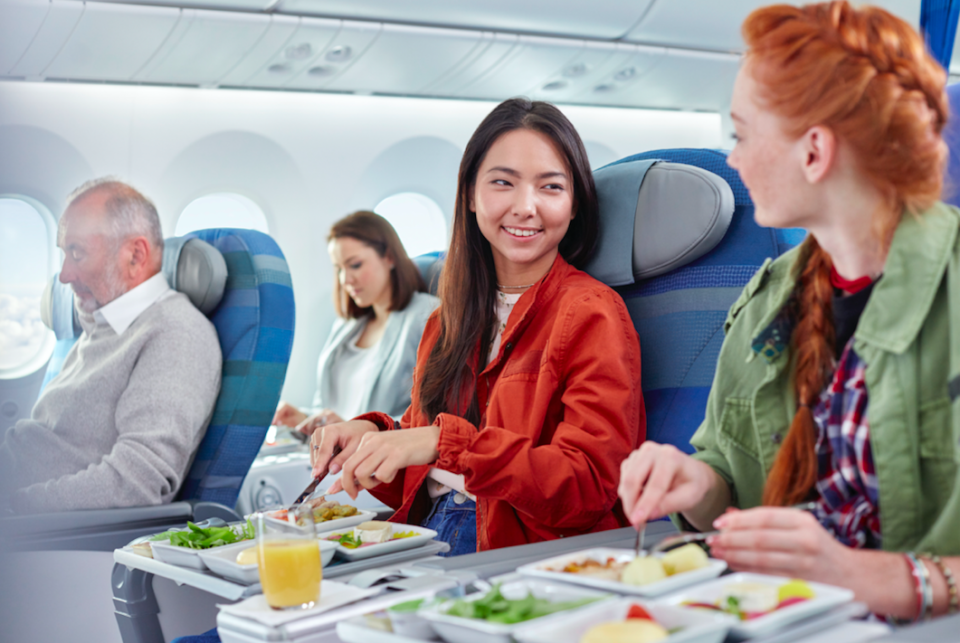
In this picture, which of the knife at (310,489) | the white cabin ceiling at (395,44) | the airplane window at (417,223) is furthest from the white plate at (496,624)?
the airplane window at (417,223)

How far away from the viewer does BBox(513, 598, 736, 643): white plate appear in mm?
695

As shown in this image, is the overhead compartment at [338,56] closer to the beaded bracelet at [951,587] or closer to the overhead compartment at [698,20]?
the overhead compartment at [698,20]

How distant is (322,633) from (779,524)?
1.59 ft

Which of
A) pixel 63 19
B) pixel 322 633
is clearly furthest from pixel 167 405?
pixel 63 19

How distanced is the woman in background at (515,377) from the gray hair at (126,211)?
109 cm

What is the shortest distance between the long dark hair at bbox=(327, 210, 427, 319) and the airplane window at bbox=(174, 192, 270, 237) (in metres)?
1.67

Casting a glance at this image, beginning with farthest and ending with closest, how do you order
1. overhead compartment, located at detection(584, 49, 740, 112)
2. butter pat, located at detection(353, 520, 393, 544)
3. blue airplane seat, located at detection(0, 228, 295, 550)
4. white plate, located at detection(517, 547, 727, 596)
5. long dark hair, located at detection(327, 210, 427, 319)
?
overhead compartment, located at detection(584, 49, 740, 112)
long dark hair, located at detection(327, 210, 427, 319)
blue airplane seat, located at detection(0, 228, 295, 550)
butter pat, located at detection(353, 520, 393, 544)
white plate, located at detection(517, 547, 727, 596)

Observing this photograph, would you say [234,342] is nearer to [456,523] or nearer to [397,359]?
[456,523]

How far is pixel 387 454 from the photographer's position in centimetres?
137

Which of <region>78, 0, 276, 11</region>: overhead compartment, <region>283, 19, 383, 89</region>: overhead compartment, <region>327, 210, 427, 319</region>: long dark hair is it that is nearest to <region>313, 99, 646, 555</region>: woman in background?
<region>327, 210, 427, 319</region>: long dark hair

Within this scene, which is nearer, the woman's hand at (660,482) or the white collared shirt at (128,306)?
the woman's hand at (660,482)

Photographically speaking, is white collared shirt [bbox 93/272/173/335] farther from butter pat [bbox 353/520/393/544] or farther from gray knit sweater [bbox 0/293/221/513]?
butter pat [bbox 353/520/393/544]

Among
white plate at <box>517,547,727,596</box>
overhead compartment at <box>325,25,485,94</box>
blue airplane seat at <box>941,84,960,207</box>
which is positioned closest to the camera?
white plate at <box>517,547,727,596</box>

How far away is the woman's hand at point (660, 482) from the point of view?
103 cm
